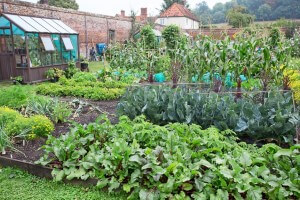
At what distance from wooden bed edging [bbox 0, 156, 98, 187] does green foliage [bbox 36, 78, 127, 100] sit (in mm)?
4003

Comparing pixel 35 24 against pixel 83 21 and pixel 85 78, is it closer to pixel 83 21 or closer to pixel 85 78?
pixel 85 78

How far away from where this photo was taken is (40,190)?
3.37 metres

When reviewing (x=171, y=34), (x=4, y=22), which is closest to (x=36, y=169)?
(x=4, y=22)

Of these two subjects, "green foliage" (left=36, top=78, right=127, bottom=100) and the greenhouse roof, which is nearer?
"green foliage" (left=36, top=78, right=127, bottom=100)

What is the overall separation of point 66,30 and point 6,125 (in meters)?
9.40

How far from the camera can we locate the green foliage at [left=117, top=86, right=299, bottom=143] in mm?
4234

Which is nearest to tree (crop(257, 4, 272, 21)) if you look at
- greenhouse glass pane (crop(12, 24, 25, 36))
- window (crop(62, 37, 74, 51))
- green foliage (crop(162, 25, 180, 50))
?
green foliage (crop(162, 25, 180, 50))

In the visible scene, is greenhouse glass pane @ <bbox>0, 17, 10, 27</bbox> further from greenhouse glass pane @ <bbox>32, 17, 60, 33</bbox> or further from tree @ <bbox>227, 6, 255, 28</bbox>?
tree @ <bbox>227, 6, 255, 28</bbox>

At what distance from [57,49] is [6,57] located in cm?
215

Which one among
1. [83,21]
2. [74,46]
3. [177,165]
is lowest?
[177,165]

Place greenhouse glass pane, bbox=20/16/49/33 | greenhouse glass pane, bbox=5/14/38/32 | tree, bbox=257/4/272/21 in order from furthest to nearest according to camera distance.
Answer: tree, bbox=257/4/272/21 < greenhouse glass pane, bbox=20/16/49/33 < greenhouse glass pane, bbox=5/14/38/32

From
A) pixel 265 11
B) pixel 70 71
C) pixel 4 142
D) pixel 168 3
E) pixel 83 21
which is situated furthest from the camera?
pixel 168 3

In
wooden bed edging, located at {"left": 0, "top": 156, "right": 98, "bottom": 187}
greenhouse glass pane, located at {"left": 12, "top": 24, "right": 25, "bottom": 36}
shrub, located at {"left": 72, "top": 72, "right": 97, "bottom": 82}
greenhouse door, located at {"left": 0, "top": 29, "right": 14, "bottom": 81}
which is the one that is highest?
greenhouse glass pane, located at {"left": 12, "top": 24, "right": 25, "bottom": 36}

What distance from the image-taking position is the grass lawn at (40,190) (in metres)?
3.20
